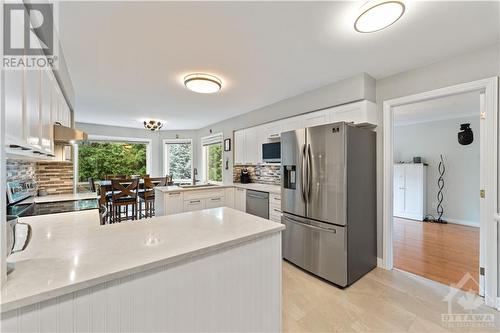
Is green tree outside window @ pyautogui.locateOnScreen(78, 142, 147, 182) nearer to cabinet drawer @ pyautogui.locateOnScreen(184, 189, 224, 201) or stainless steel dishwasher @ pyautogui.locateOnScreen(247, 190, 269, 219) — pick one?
cabinet drawer @ pyautogui.locateOnScreen(184, 189, 224, 201)

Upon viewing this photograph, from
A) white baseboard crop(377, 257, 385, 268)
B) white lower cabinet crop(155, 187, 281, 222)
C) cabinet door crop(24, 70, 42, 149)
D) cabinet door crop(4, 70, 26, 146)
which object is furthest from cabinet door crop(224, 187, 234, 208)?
cabinet door crop(4, 70, 26, 146)

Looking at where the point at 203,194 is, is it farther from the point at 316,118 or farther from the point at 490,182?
the point at 490,182

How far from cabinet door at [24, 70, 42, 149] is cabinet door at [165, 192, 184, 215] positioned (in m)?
2.35

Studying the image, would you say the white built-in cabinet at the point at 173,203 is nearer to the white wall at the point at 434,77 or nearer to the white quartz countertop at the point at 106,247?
the white quartz countertop at the point at 106,247

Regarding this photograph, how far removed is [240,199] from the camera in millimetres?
4289

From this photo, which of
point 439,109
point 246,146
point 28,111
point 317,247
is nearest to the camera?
point 28,111

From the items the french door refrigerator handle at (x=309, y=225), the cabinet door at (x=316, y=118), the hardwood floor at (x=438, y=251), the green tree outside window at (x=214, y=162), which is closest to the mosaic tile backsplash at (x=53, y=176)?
the french door refrigerator handle at (x=309, y=225)

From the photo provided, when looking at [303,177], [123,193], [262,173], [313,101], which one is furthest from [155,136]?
[303,177]

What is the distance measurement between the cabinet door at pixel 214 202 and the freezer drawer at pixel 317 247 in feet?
5.53

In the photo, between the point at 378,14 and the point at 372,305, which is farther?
the point at 372,305

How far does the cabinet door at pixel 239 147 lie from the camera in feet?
15.7

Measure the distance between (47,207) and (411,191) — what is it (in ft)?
22.4

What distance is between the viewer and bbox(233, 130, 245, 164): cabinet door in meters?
4.80

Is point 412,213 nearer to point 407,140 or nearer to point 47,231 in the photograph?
point 407,140
